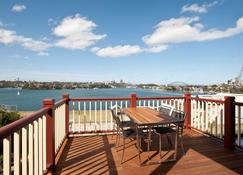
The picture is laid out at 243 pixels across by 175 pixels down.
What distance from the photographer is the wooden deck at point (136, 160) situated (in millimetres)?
3104

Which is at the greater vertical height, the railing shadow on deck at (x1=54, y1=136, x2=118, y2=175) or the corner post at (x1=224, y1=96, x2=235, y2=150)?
the corner post at (x1=224, y1=96, x2=235, y2=150)

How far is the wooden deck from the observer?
310 centimetres

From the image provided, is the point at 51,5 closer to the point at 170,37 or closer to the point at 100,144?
the point at 170,37

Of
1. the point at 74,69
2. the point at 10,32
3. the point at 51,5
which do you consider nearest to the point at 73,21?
the point at 51,5

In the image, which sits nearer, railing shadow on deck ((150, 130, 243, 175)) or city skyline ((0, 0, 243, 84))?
railing shadow on deck ((150, 130, 243, 175))

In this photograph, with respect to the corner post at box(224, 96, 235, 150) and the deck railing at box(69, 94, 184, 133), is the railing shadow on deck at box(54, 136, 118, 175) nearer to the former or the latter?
the deck railing at box(69, 94, 184, 133)

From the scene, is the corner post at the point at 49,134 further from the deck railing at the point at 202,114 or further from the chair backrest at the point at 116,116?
the deck railing at the point at 202,114

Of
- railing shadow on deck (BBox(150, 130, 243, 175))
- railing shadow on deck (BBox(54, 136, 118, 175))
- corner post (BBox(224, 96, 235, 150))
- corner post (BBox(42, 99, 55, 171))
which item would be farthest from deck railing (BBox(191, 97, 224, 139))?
corner post (BBox(42, 99, 55, 171))

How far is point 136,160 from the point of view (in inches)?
140

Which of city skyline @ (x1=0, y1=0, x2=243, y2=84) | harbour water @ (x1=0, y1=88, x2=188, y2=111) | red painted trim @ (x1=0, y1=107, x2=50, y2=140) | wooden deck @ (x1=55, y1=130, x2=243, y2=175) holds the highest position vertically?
city skyline @ (x1=0, y1=0, x2=243, y2=84)

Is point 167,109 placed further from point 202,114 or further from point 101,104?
point 101,104

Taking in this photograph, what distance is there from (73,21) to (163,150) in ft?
35.7

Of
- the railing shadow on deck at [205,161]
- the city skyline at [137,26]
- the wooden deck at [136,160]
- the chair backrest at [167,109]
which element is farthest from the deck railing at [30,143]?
the city skyline at [137,26]


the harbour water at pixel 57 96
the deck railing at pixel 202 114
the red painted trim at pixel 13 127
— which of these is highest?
the red painted trim at pixel 13 127
